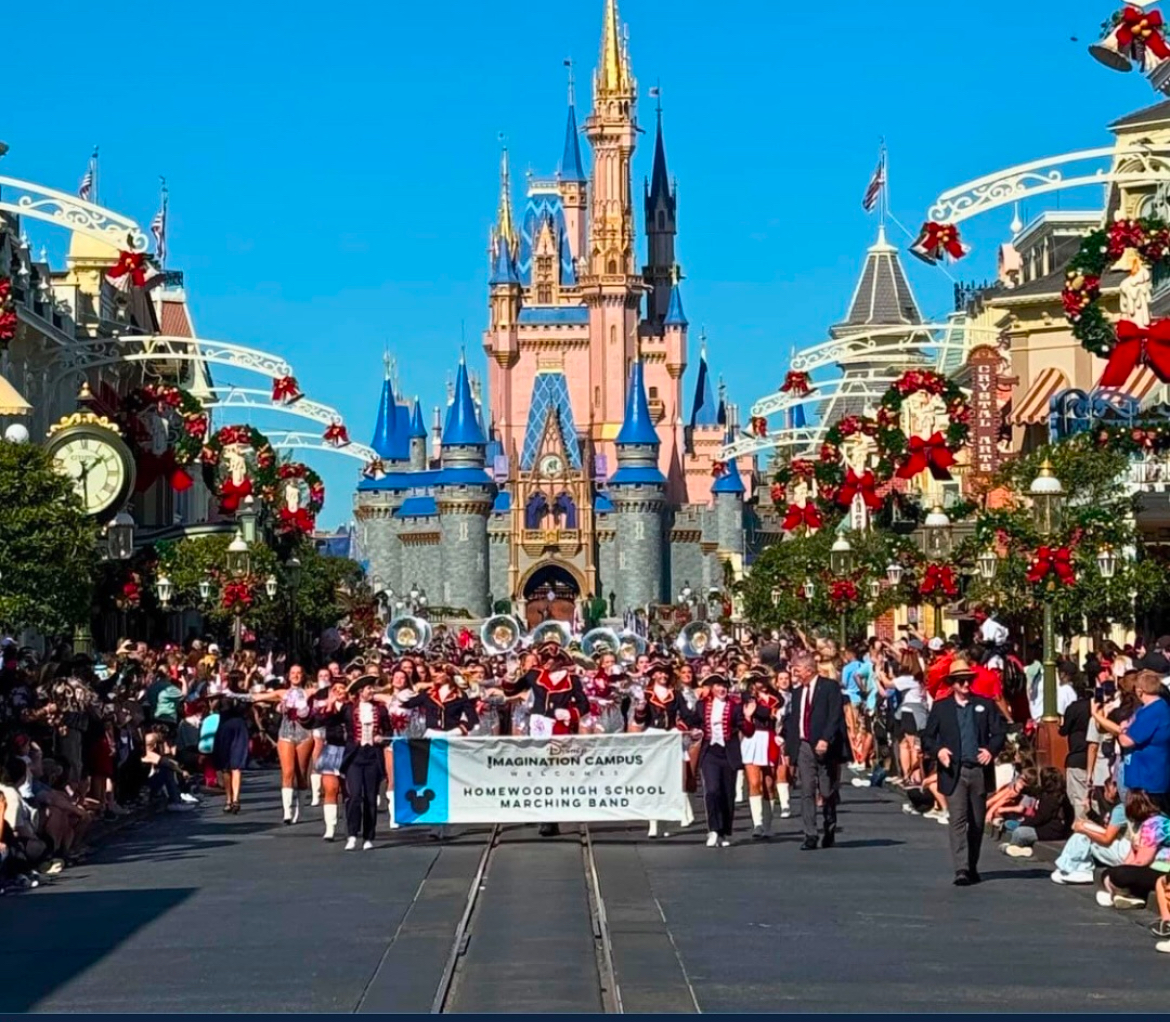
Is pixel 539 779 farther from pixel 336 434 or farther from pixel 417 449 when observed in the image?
pixel 417 449

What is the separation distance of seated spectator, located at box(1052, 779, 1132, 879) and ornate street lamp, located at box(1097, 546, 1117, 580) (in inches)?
616

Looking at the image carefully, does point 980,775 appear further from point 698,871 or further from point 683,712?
point 683,712

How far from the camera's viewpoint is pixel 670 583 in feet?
589

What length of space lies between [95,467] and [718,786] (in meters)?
16.6

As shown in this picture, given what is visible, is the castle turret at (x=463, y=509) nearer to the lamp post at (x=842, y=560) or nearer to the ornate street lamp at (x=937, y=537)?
the lamp post at (x=842, y=560)

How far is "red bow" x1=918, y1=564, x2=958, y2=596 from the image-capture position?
40.0m

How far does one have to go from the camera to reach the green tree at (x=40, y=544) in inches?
1330

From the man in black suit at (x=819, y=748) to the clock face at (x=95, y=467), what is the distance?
17047 millimetres

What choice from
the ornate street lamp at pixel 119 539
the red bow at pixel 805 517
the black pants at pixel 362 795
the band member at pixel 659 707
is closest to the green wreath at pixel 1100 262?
the band member at pixel 659 707

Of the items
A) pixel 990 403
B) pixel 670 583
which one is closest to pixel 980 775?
pixel 990 403

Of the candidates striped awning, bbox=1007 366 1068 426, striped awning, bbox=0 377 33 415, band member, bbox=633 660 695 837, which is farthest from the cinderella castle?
band member, bbox=633 660 695 837

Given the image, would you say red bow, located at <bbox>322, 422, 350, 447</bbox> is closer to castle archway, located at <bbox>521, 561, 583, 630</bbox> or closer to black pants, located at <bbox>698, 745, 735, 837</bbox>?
black pants, located at <bbox>698, 745, 735, 837</bbox>

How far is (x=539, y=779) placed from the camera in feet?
75.3

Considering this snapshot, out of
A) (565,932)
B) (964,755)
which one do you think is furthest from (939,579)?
(565,932)
